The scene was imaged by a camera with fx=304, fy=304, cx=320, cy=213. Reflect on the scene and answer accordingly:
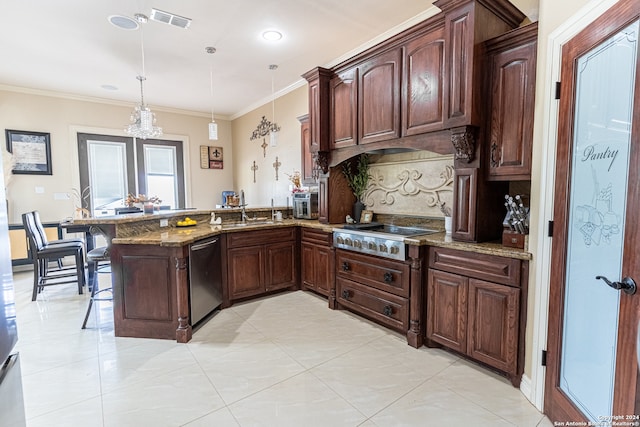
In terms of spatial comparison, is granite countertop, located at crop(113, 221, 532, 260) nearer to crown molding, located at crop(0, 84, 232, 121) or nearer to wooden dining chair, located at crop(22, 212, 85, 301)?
wooden dining chair, located at crop(22, 212, 85, 301)

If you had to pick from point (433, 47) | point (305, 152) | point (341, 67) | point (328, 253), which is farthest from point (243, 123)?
point (433, 47)

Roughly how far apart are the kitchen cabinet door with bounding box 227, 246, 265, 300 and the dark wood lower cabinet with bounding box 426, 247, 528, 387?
6.62 ft

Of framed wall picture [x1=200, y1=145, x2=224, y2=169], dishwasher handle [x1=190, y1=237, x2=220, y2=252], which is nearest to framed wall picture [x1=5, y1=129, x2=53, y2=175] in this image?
framed wall picture [x1=200, y1=145, x2=224, y2=169]

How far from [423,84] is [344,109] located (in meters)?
1.02

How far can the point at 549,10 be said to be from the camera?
1.80m

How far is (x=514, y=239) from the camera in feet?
7.06

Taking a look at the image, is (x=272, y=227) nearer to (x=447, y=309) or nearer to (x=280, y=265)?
(x=280, y=265)

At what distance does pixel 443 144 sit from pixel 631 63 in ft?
4.32

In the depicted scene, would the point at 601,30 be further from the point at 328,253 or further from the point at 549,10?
the point at 328,253

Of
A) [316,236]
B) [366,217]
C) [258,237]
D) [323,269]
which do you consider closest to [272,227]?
[258,237]

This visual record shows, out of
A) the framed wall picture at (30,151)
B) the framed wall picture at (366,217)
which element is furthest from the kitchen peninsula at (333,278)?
the framed wall picture at (30,151)

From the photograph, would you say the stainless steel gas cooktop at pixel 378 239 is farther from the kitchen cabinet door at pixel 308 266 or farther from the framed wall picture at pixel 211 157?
the framed wall picture at pixel 211 157

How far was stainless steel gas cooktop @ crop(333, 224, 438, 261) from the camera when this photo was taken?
2.67m

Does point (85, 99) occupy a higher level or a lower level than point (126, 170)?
higher
